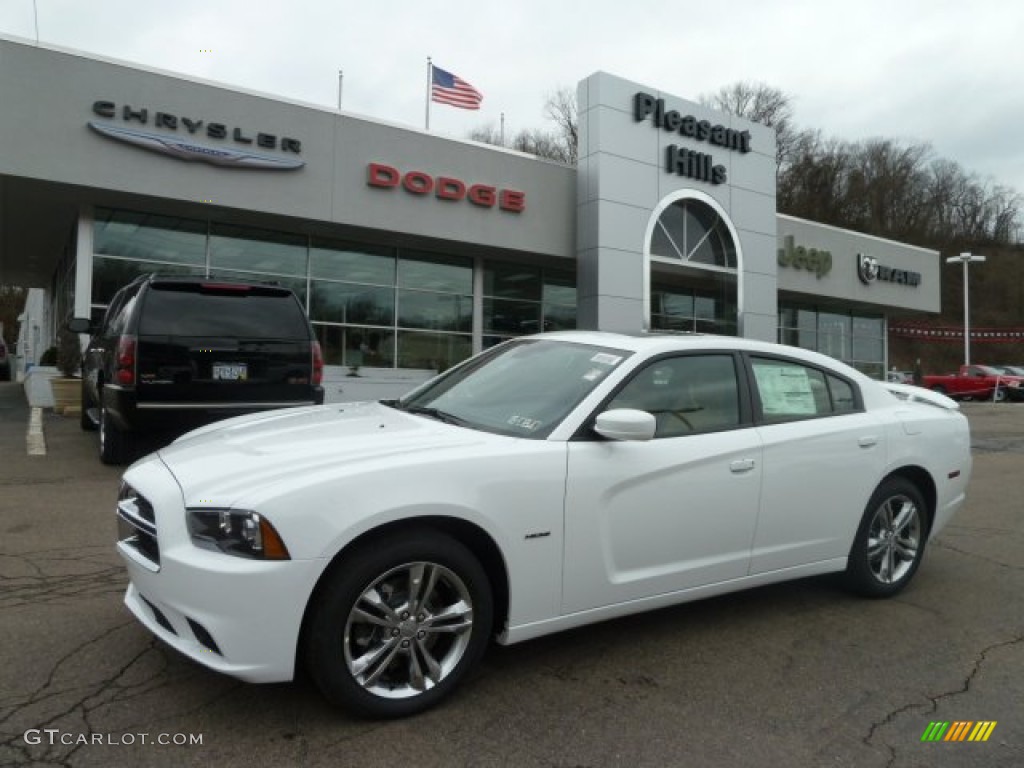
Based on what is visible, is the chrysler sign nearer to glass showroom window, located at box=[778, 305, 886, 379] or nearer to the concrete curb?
the concrete curb

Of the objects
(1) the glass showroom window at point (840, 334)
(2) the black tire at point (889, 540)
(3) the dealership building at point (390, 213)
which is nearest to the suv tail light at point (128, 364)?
(2) the black tire at point (889, 540)

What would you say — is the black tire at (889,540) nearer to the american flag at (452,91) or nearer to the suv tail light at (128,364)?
the suv tail light at (128,364)

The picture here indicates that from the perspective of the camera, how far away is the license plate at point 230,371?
7.16m

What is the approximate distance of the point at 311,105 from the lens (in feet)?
48.7

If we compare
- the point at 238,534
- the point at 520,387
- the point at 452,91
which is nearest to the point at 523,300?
the point at 452,91

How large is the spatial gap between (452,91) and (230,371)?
14671mm

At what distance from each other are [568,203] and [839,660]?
1574cm

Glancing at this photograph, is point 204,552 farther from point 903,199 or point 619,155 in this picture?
point 903,199

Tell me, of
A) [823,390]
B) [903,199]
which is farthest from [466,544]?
[903,199]

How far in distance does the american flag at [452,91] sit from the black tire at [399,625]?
18.6 m

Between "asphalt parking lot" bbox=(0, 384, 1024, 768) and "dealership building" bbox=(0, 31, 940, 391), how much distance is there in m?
10.5

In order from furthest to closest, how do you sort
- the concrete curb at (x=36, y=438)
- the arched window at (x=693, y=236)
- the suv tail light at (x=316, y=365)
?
the arched window at (x=693, y=236) < the concrete curb at (x=36, y=438) < the suv tail light at (x=316, y=365)

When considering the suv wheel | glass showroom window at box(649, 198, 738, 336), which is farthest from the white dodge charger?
glass showroom window at box(649, 198, 738, 336)

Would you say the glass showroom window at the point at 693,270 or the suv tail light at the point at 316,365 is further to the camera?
the glass showroom window at the point at 693,270
